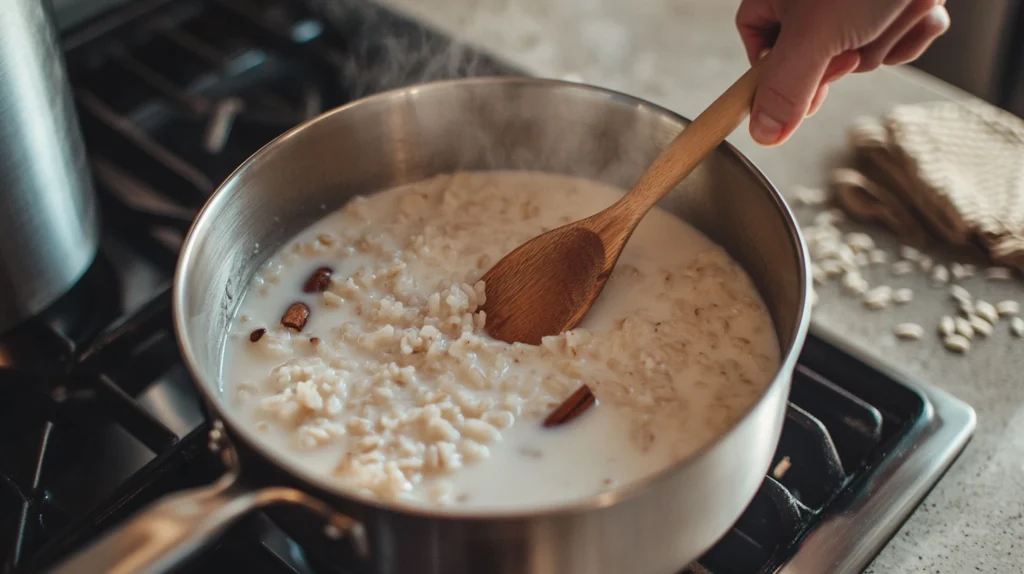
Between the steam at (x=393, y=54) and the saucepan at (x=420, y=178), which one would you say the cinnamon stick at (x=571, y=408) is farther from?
the steam at (x=393, y=54)

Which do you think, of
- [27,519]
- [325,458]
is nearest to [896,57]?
[325,458]

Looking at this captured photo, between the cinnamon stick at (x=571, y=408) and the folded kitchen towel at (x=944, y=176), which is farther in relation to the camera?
the folded kitchen towel at (x=944, y=176)

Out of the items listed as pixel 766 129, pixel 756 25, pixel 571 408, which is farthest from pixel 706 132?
pixel 571 408

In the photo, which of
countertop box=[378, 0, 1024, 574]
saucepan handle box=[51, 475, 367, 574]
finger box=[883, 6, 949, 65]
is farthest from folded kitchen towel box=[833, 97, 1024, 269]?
saucepan handle box=[51, 475, 367, 574]

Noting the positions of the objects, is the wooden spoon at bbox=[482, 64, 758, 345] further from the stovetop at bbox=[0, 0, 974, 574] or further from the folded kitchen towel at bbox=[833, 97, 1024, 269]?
the folded kitchen towel at bbox=[833, 97, 1024, 269]

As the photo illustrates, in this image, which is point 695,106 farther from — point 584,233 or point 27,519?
point 27,519

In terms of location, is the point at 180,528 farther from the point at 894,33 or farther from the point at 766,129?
the point at 894,33

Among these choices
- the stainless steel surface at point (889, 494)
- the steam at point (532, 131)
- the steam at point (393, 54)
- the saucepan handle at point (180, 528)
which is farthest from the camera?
the steam at point (393, 54)

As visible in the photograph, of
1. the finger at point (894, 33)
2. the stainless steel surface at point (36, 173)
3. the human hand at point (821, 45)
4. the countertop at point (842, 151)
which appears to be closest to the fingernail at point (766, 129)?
the human hand at point (821, 45)
